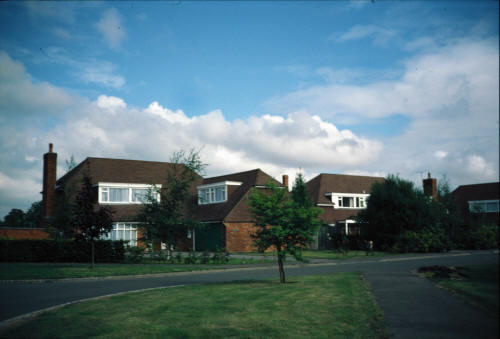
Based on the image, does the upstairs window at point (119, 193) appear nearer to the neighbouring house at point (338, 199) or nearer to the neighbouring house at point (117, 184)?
the neighbouring house at point (117, 184)

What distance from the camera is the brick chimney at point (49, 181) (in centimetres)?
4066

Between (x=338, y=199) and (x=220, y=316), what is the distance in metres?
45.0

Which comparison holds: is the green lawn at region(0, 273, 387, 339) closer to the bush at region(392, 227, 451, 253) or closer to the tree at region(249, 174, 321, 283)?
the tree at region(249, 174, 321, 283)

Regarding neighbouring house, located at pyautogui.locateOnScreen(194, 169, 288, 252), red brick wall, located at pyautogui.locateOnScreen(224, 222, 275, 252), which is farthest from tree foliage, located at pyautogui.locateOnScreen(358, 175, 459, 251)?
red brick wall, located at pyautogui.locateOnScreen(224, 222, 275, 252)

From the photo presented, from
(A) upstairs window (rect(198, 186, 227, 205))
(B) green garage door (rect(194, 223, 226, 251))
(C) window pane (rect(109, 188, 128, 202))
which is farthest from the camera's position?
(A) upstairs window (rect(198, 186, 227, 205))

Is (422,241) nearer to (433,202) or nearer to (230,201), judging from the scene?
(433,202)

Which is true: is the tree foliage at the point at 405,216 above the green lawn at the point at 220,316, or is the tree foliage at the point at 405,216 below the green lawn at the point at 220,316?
above

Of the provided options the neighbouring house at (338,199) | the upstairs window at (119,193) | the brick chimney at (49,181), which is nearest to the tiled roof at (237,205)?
the upstairs window at (119,193)

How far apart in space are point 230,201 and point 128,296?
100ft

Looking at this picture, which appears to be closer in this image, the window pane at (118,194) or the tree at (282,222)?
the tree at (282,222)

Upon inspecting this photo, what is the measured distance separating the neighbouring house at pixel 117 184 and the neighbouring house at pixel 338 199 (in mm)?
15087

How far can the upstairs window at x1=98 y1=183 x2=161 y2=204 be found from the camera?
140ft

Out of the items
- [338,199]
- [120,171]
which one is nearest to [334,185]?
[338,199]

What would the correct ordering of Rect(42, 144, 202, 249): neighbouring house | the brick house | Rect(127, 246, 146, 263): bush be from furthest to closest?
Rect(42, 144, 202, 249): neighbouring house < the brick house < Rect(127, 246, 146, 263): bush
